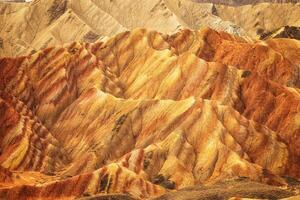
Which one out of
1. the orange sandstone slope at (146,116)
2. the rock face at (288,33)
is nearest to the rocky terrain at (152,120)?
the orange sandstone slope at (146,116)

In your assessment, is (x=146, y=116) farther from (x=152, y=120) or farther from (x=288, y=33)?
(x=288, y=33)

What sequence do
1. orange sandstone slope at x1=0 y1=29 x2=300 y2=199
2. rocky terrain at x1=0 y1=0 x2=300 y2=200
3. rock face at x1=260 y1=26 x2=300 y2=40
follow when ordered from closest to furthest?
rocky terrain at x1=0 y1=0 x2=300 y2=200 < orange sandstone slope at x1=0 y1=29 x2=300 y2=199 < rock face at x1=260 y1=26 x2=300 y2=40

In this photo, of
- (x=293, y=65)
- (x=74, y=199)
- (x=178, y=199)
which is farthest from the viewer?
(x=293, y=65)

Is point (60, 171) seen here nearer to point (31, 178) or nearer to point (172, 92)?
point (31, 178)

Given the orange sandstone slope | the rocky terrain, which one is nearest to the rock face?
the rocky terrain

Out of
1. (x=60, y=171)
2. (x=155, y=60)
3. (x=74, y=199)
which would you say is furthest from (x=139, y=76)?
(x=74, y=199)

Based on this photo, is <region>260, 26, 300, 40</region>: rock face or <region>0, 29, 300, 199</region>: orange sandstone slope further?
<region>260, 26, 300, 40</region>: rock face

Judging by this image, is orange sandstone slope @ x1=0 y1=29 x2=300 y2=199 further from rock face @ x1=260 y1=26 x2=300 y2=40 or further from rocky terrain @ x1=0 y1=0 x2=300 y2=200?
rock face @ x1=260 y1=26 x2=300 y2=40
